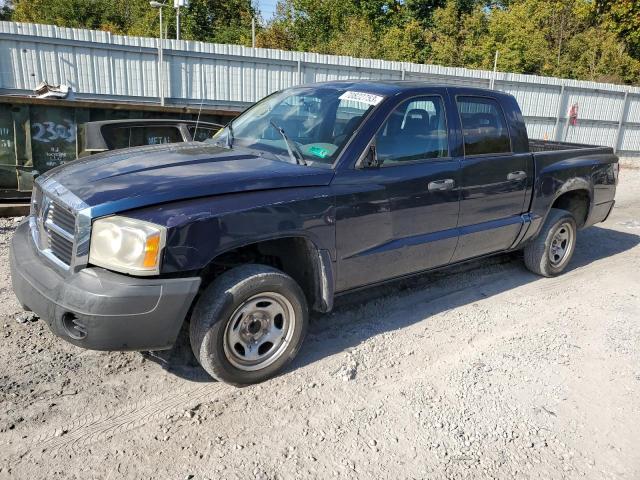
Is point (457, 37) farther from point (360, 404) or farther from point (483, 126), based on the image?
point (360, 404)

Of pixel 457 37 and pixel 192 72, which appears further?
pixel 457 37

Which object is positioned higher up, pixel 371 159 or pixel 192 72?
pixel 192 72

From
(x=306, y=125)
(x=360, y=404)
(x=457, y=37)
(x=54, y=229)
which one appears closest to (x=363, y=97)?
(x=306, y=125)

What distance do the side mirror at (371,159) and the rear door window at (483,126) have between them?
1047 mm

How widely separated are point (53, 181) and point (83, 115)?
447 cm

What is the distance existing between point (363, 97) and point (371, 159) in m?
0.55

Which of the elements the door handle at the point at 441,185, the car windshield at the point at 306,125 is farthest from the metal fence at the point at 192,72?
the door handle at the point at 441,185

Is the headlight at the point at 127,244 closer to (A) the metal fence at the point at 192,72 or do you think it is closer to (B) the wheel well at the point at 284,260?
(B) the wheel well at the point at 284,260

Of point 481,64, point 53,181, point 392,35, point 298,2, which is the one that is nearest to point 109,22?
point 298,2

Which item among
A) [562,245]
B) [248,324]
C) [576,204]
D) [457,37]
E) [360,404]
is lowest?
[360,404]

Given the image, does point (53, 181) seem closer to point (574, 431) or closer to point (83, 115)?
point (574, 431)

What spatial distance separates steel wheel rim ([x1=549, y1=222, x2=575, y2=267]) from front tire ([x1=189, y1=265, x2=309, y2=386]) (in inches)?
132

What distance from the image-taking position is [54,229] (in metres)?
3.09

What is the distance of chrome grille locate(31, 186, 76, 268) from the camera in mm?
2953
